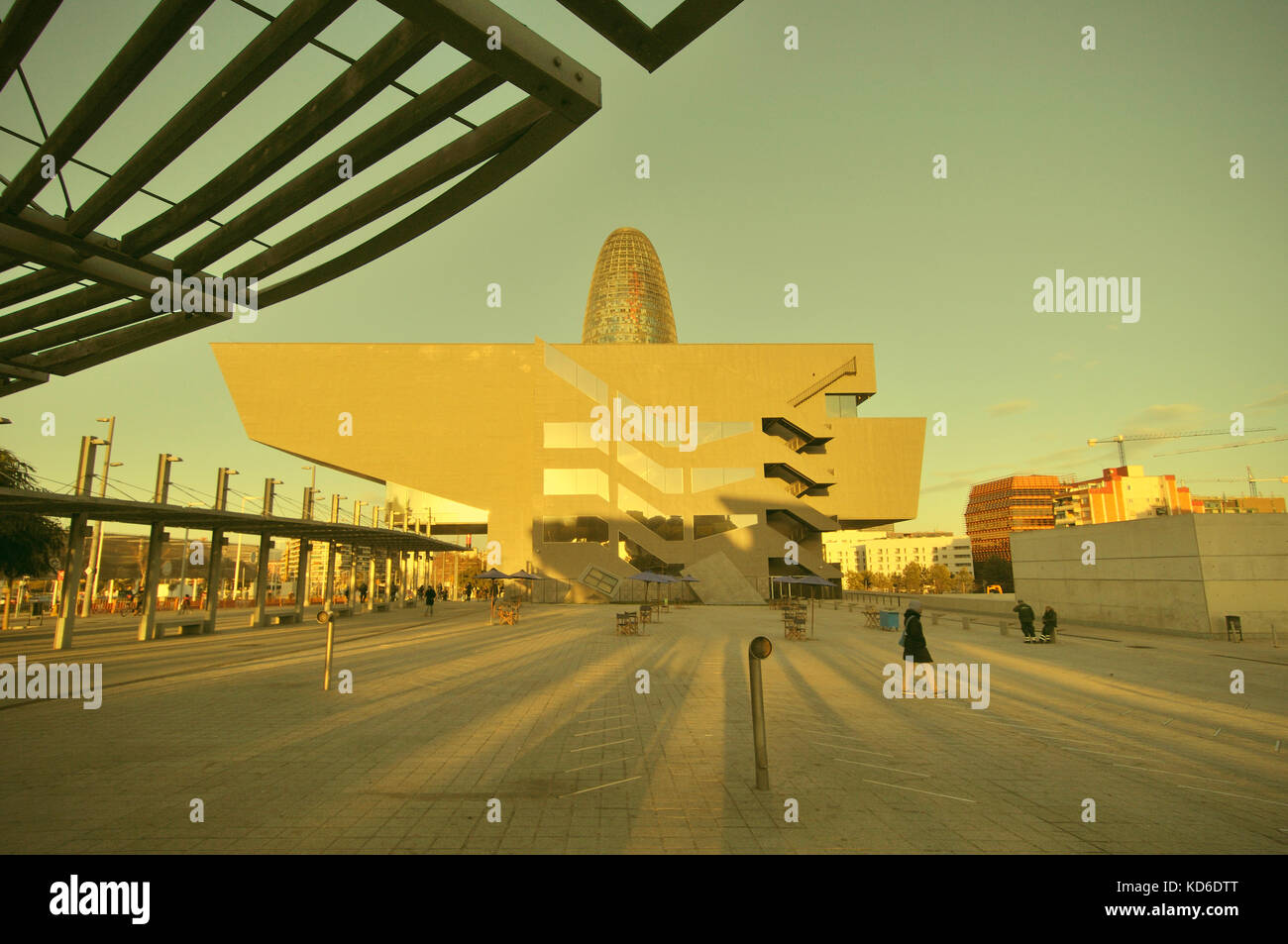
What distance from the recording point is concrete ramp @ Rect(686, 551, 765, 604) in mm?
46312

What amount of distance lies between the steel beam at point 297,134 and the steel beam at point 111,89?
0.64m

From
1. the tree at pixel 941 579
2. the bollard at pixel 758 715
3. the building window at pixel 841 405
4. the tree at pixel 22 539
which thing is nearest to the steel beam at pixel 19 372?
the bollard at pixel 758 715

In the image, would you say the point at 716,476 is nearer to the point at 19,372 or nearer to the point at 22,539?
the point at 22,539

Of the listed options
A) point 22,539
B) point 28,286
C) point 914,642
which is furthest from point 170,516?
point 914,642

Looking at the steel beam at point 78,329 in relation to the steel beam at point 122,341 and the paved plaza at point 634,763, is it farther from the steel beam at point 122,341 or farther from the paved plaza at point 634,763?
the paved plaza at point 634,763

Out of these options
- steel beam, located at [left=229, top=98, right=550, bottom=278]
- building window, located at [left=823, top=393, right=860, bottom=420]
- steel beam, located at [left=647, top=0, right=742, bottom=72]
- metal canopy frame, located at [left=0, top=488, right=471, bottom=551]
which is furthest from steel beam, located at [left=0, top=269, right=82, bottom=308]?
building window, located at [left=823, top=393, right=860, bottom=420]

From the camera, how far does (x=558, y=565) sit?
154ft

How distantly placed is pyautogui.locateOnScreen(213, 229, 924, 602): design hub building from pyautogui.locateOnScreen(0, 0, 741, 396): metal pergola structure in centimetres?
4163

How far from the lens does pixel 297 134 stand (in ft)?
13.4

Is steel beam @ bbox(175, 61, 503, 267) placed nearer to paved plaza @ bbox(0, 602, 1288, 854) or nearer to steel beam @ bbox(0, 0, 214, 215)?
steel beam @ bbox(0, 0, 214, 215)

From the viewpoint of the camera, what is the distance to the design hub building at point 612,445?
47000 millimetres
